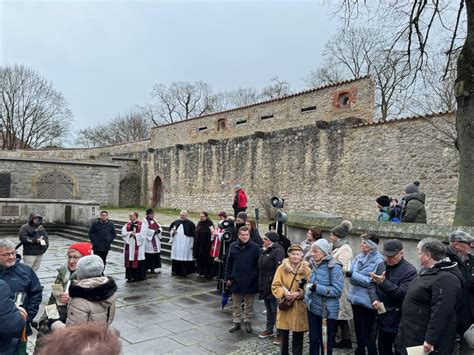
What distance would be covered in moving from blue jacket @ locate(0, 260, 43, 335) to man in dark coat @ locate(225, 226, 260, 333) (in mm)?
2694

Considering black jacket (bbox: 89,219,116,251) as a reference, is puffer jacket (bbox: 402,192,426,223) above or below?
above

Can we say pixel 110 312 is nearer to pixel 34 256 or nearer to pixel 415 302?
pixel 415 302

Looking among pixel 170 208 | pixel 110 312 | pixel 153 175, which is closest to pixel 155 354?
pixel 110 312

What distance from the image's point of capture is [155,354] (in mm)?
4672

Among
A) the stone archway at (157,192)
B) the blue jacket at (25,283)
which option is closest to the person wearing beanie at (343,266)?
the blue jacket at (25,283)

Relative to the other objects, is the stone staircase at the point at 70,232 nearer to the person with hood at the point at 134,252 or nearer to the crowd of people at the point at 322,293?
the person with hood at the point at 134,252

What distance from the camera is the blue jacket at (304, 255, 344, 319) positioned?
4.16 meters

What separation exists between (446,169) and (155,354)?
36.9 feet

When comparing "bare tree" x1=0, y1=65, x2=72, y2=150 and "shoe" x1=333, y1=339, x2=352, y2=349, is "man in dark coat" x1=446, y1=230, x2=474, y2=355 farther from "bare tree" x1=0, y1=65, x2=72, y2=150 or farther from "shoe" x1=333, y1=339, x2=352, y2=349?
"bare tree" x1=0, y1=65, x2=72, y2=150

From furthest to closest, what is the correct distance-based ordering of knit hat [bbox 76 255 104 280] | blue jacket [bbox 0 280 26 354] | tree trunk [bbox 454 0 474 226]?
tree trunk [bbox 454 0 474 226], knit hat [bbox 76 255 104 280], blue jacket [bbox 0 280 26 354]

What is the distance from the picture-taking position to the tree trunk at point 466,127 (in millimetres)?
5875

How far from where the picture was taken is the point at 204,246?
8664mm

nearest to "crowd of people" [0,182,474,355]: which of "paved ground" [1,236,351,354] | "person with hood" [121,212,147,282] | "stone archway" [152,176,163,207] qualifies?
"paved ground" [1,236,351,354]

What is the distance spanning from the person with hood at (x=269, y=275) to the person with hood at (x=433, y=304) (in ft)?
6.61
